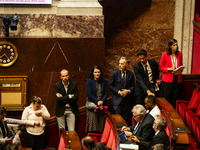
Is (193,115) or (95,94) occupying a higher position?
(95,94)

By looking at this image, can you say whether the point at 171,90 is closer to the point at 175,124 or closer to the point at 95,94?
the point at 95,94

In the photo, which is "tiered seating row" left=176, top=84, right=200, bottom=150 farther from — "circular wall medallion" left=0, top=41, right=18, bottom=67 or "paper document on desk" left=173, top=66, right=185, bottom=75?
"circular wall medallion" left=0, top=41, right=18, bottom=67

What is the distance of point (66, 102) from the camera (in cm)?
486

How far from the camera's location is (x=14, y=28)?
5.37 m

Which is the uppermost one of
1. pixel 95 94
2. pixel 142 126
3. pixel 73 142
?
pixel 95 94

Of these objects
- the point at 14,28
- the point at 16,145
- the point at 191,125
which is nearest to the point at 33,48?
the point at 14,28

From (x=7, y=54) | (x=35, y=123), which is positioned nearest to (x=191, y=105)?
(x=35, y=123)

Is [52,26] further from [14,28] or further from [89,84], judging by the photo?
[89,84]

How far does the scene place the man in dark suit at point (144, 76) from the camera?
4840 millimetres

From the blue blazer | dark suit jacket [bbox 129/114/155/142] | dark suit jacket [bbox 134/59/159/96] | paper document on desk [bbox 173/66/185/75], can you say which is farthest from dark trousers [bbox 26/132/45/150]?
paper document on desk [bbox 173/66/185/75]

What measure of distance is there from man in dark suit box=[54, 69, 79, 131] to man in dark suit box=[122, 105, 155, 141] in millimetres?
1204

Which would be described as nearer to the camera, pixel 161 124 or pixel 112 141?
pixel 161 124

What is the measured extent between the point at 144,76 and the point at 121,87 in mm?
383

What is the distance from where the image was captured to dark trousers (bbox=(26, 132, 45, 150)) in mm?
4828
